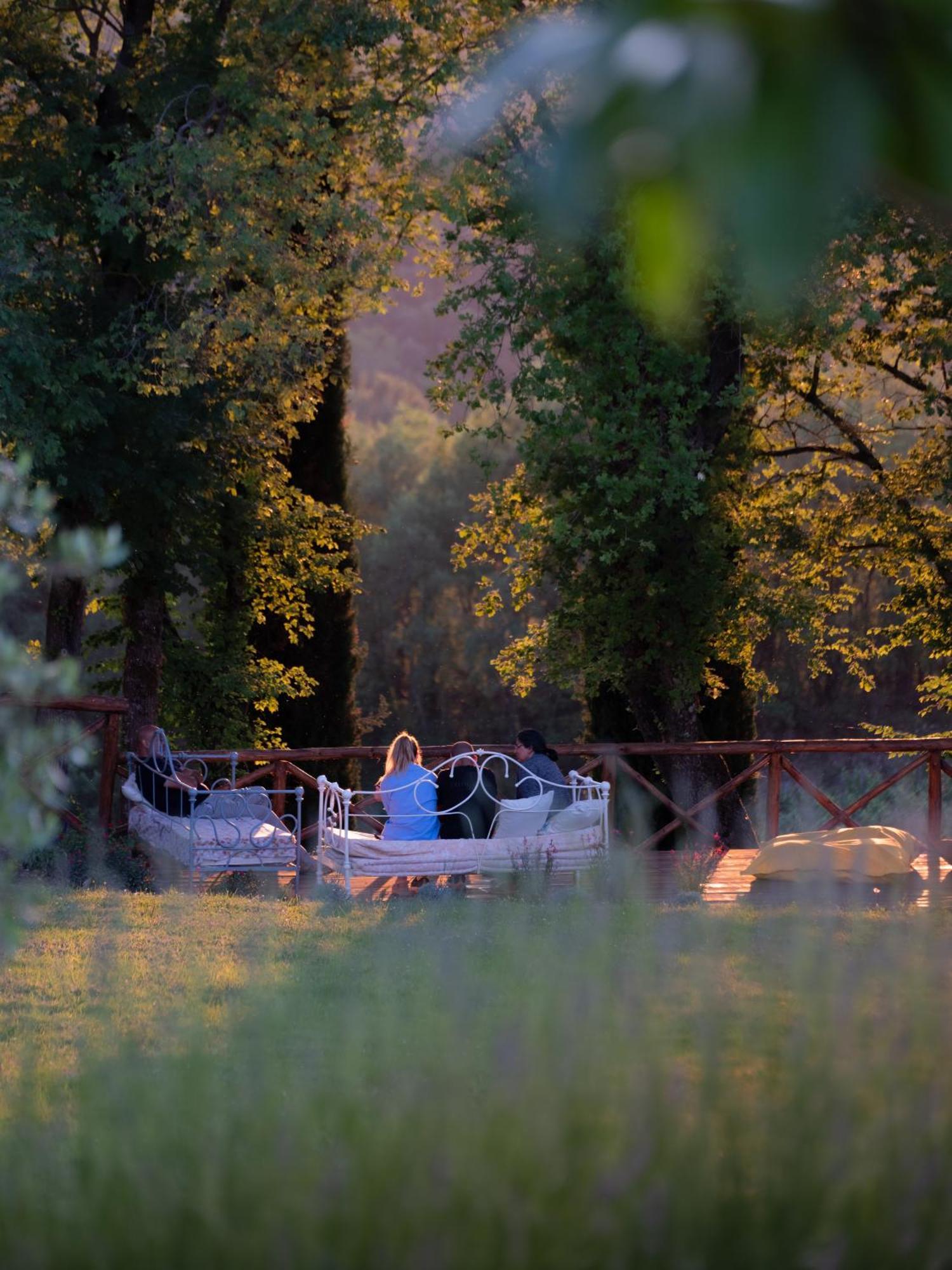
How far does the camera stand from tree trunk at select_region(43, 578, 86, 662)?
17.0 meters

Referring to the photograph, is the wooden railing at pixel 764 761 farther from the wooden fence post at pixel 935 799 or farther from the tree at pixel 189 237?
the tree at pixel 189 237

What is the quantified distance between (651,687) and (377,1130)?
41.7 ft

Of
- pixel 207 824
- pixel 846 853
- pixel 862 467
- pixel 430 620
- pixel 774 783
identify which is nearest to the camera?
pixel 846 853

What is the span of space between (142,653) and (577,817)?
28.7ft

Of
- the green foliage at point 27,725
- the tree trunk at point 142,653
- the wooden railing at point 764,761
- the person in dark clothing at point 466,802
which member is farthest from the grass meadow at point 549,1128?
the tree trunk at point 142,653

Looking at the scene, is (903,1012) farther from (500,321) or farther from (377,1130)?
(500,321)

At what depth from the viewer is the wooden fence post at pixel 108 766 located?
11406mm

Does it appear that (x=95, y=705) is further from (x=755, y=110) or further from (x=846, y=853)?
(x=755, y=110)

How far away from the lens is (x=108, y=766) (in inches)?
454

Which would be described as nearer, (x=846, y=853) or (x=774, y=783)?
(x=846, y=853)

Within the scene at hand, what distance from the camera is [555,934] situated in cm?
566

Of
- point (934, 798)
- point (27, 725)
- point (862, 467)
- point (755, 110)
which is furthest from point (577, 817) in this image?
point (862, 467)

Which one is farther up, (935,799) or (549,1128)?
(935,799)

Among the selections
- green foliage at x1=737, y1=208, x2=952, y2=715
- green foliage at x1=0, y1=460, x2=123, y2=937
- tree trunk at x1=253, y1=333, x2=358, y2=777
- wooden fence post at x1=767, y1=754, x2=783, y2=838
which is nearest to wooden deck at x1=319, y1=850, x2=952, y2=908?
wooden fence post at x1=767, y1=754, x2=783, y2=838
